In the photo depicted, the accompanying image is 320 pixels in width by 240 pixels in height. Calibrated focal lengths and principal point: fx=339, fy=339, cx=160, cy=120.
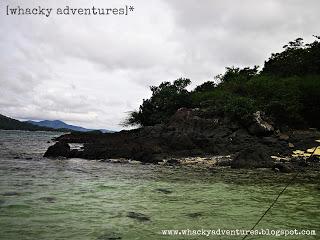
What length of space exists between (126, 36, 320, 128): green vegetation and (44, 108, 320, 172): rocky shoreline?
6.64 ft

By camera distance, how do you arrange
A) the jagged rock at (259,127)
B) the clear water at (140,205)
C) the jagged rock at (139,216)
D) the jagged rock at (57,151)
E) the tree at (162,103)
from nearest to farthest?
the clear water at (140,205) < the jagged rock at (139,216) < the jagged rock at (57,151) < the jagged rock at (259,127) < the tree at (162,103)

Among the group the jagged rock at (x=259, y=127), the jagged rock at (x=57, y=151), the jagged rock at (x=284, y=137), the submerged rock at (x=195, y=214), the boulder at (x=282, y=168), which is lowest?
the boulder at (x=282, y=168)

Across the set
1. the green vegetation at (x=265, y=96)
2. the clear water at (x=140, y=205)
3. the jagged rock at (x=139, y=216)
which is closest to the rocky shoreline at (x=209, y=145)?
the green vegetation at (x=265, y=96)

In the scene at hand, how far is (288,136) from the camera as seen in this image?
32.0 metres

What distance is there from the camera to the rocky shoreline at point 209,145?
1045 inches

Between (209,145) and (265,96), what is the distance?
594 inches

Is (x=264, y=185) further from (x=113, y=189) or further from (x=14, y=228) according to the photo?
(x=14, y=228)

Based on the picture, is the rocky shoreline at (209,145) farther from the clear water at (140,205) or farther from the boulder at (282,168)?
the clear water at (140,205)

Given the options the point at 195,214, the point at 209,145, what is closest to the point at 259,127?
the point at 209,145

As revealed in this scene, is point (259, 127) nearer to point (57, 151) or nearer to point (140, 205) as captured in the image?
point (57, 151)

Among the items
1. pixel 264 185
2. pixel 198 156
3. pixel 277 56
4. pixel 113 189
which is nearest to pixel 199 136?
pixel 198 156

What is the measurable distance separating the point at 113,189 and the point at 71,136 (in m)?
59.2

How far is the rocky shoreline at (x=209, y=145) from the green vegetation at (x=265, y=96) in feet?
6.64

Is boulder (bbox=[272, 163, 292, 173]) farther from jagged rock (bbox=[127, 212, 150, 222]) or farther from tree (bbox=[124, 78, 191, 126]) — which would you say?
tree (bbox=[124, 78, 191, 126])
